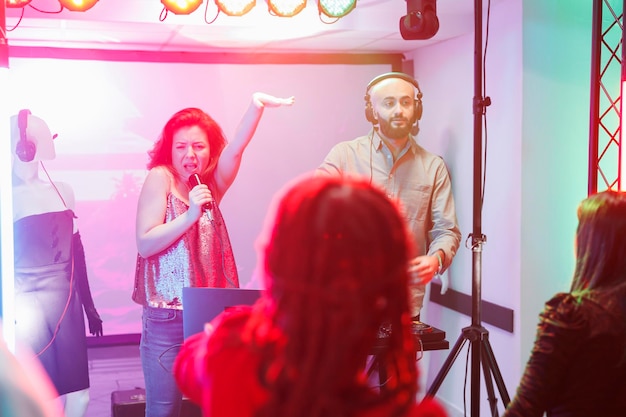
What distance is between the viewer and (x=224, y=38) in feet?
13.2

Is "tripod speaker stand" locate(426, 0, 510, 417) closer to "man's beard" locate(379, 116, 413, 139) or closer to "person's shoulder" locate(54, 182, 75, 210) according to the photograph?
"man's beard" locate(379, 116, 413, 139)

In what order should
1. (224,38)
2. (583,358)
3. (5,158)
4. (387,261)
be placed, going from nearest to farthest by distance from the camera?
(387,261) → (583,358) → (5,158) → (224,38)

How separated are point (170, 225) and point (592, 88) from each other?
1817 millimetres

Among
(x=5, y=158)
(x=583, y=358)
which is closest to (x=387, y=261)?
(x=583, y=358)

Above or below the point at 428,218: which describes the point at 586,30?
above

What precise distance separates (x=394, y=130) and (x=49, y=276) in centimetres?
190

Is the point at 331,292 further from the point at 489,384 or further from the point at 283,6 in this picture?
the point at 283,6

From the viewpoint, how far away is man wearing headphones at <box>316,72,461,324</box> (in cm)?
363

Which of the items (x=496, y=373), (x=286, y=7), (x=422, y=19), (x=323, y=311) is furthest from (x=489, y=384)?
(x=323, y=311)

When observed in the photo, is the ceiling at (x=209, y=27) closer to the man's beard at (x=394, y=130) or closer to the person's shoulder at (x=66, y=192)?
the man's beard at (x=394, y=130)

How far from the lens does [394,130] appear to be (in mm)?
3709

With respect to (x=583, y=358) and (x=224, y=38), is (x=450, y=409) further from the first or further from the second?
(x=583, y=358)

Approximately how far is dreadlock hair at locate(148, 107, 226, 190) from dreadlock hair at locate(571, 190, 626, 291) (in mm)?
1997

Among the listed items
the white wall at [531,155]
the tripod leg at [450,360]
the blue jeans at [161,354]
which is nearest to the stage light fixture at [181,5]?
the blue jeans at [161,354]
